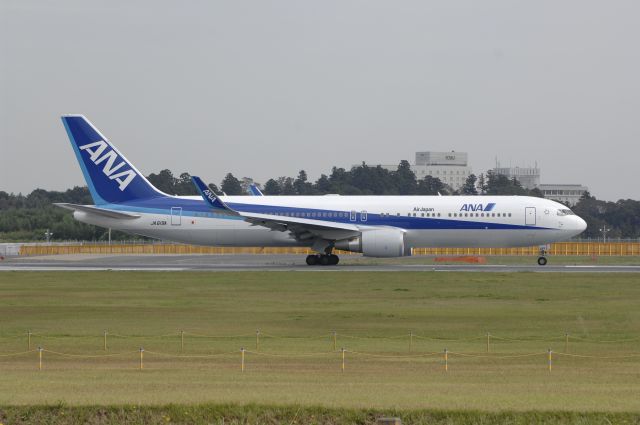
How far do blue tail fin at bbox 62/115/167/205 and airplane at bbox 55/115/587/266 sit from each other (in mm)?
65

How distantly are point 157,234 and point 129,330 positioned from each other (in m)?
32.4

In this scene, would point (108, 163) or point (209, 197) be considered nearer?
point (209, 197)

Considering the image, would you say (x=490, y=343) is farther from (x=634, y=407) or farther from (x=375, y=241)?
(x=375, y=241)

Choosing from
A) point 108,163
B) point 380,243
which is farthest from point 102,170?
point 380,243

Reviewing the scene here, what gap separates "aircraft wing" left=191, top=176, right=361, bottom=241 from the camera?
63469 mm

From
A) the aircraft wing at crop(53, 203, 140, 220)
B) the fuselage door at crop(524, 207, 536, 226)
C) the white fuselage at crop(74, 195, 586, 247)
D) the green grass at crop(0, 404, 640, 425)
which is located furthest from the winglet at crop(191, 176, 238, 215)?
the green grass at crop(0, 404, 640, 425)

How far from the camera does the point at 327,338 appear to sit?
33125 mm

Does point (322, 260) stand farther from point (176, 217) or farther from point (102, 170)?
point (102, 170)

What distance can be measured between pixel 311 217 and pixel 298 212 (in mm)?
889

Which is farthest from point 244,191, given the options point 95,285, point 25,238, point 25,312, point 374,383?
point 374,383

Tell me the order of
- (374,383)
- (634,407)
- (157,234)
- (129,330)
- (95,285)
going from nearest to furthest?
(634,407)
(374,383)
(129,330)
(95,285)
(157,234)

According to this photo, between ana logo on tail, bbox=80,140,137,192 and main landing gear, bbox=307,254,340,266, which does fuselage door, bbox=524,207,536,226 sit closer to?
main landing gear, bbox=307,254,340,266

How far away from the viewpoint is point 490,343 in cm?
3200

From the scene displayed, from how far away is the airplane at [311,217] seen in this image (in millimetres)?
64750
